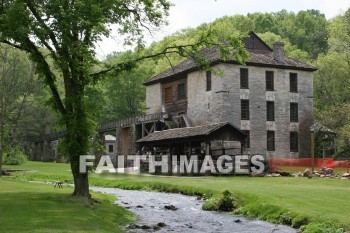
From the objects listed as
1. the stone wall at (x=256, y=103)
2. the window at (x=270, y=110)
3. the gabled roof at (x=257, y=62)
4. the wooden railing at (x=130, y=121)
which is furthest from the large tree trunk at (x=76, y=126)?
the window at (x=270, y=110)

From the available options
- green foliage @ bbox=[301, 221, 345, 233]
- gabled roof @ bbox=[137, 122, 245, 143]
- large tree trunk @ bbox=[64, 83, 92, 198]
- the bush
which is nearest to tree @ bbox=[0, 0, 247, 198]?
large tree trunk @ bbox=[64, 83, 92, 198]

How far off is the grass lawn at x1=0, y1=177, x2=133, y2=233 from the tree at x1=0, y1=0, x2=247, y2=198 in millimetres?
1968

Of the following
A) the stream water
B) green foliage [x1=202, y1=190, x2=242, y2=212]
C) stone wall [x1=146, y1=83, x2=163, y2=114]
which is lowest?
the stream water

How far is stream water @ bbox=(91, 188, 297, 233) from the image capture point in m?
16.2

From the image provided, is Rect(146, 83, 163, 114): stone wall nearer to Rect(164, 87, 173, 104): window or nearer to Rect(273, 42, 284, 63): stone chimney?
Rect(164, 87, 173, 104): window

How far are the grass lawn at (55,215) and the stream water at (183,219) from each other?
89 cm

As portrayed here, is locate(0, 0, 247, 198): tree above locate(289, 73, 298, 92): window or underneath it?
underneath

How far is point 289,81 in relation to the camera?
4953 cm

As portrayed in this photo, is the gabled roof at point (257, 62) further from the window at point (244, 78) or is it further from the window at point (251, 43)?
the window at point (244, 78)

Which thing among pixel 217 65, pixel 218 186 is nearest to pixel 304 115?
pixel 217 65

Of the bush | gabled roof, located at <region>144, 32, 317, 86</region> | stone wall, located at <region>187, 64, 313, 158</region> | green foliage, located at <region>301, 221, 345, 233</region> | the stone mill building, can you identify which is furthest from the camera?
the bush

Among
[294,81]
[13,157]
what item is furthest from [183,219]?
[13,157]

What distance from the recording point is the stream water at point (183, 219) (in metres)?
16.2

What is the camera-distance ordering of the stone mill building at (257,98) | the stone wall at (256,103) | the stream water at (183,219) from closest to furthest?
the stream water at (183,219) < the stone wall at (256,103) < the stone mill building at (257,98)
